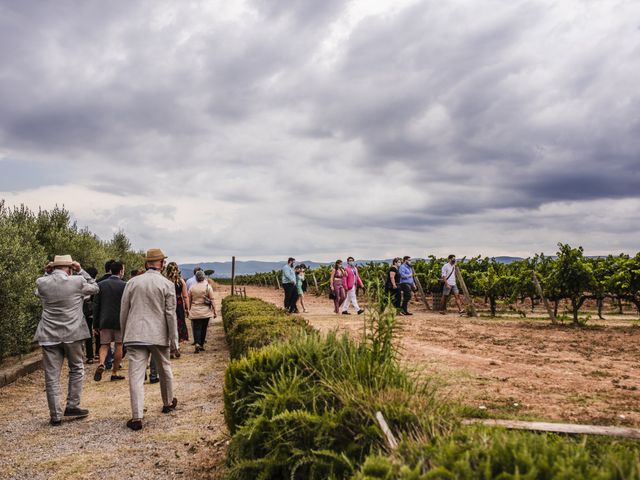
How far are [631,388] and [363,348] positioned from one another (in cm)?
477

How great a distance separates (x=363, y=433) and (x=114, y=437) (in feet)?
12.6

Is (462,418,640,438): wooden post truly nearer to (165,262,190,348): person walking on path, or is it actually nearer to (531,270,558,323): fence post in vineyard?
(165,262,190,348): person walking on path

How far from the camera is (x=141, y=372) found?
20.7 feet

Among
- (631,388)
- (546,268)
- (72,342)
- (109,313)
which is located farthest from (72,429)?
(546,268)

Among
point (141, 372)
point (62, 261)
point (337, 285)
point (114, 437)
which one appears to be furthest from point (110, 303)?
point (337, 285)

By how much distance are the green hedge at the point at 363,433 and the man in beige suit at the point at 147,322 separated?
209 centimetres

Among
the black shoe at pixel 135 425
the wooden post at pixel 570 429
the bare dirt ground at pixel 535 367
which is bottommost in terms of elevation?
the black shoe at pixel 135 425

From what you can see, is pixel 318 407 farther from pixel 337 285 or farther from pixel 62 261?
pixel 337 285

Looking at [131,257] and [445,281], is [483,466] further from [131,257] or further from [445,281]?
[131,257]

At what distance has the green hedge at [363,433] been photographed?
225 cm

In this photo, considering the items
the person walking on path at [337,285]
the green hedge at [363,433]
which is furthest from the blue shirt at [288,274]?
the green hedge at [363,433]

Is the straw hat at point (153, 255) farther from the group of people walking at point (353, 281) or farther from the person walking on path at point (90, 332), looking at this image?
the group of people walking at point (353, 281)

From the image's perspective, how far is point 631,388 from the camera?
7039 mm

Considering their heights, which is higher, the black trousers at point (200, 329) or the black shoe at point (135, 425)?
the black trousers at point (200, 329)
